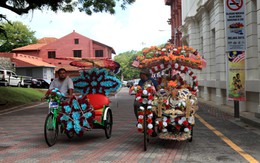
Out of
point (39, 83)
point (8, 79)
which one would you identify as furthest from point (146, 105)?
point (39, 83)

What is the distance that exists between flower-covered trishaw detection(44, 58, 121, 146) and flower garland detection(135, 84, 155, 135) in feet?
4.23

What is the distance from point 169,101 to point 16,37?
7053cm

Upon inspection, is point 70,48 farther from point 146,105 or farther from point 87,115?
point 146,105

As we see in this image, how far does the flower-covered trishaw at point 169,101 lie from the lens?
7.20 meters

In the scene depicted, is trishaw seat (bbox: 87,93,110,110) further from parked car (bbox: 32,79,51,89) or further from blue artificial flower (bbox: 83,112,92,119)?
parked car (bbox: 32,79,51,89)

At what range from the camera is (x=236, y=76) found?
1260 cm

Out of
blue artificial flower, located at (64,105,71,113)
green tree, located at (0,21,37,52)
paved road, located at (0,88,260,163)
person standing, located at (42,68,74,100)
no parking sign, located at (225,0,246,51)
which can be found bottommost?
paved road, located at (0,88,260,163)

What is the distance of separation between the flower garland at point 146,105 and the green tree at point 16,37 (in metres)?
66.8

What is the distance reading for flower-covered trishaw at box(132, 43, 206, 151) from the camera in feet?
23.6

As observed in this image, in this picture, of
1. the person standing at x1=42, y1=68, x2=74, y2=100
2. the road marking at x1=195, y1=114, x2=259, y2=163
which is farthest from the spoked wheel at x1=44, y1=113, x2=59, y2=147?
the road marking at x1=195, y1=114, x2=259, y2=163

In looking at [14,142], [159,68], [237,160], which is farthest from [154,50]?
[14,142]

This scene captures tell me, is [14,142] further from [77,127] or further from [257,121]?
[257,121]

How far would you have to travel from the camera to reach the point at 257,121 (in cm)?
1033

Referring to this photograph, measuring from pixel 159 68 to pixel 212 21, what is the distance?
520 inches
